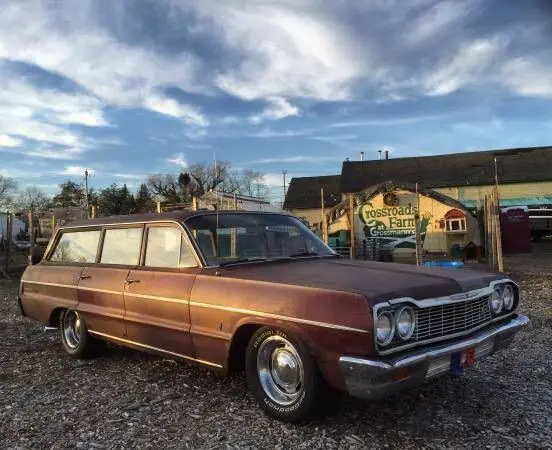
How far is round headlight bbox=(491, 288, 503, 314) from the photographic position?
4.52 m

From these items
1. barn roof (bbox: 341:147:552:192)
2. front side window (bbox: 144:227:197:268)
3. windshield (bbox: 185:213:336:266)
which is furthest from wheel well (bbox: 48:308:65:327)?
barn roof (bbox: 341:147:552:192)

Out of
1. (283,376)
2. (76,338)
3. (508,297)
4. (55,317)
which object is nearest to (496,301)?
(508,297)

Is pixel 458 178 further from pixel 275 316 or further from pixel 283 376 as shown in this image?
pixel 275 316

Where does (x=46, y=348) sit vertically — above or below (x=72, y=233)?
below

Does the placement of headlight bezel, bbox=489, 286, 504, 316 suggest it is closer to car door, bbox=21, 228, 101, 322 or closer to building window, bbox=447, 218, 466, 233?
car door, bbox=21, 228, 101, 322

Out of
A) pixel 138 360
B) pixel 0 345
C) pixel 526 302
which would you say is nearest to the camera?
pixel 138 360

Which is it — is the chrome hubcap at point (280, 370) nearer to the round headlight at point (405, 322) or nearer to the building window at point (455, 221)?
the round headlight at point (405, 322)

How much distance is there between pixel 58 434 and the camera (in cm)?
411

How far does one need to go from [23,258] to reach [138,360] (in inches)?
791

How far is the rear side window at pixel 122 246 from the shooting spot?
5.54 meters

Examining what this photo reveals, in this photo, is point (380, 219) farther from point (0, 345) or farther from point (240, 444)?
point (240, 444)

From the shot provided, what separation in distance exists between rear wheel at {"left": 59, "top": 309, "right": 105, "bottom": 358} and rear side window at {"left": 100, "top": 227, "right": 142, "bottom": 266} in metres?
0.83

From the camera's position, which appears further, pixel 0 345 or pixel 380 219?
pixel 380 219

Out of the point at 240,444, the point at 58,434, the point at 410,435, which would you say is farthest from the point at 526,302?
the point at 58,434
